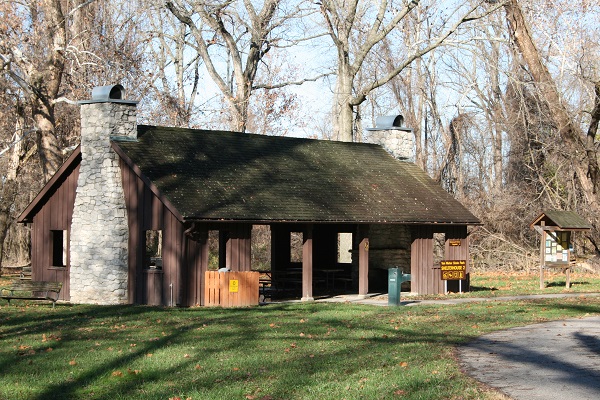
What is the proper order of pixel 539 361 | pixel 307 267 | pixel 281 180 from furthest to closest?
pixel 281 180 → pixel 307 267 → pixel 539 361

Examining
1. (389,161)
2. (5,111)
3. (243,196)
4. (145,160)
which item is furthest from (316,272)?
(5,111)

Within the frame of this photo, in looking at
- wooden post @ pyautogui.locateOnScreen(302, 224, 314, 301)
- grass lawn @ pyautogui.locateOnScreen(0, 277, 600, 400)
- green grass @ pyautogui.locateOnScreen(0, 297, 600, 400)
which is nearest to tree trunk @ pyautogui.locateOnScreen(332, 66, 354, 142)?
wooden post @ pyautogui.locateOnScreen(302, 224, 314, 301)

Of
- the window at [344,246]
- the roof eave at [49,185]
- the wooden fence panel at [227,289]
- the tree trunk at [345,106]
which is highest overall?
the tree trunk at [345,106]

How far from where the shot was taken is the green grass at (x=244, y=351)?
10320mm

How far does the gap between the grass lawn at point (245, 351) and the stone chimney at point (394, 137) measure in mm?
10749

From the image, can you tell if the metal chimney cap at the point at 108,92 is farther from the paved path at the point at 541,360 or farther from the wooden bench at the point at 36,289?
the paved path at the point at 541,360

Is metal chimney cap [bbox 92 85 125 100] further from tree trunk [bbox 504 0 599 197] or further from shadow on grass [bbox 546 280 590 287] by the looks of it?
tree trunk [bbox 504 0 599 197]

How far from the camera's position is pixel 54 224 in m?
24.3

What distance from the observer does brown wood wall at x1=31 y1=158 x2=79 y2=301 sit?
78.1 ft

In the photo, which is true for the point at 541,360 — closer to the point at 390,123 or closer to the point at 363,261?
the point at 363,261

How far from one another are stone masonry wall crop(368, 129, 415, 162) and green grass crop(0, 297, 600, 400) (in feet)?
35.9

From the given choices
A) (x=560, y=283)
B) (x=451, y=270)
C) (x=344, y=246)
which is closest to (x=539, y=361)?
(x=451, y=270)

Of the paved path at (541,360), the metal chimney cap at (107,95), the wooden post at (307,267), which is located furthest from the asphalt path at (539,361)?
the metal chimney cap at (107,95)

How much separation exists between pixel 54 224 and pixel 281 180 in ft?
21.8
